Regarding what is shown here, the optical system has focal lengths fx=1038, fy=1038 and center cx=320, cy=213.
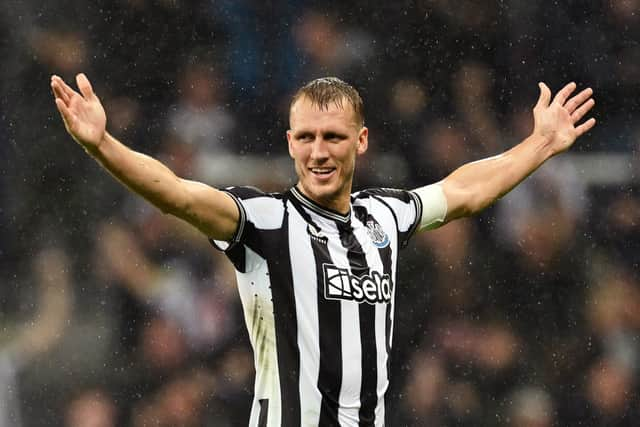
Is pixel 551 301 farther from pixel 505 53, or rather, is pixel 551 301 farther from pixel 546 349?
pixel 505 53

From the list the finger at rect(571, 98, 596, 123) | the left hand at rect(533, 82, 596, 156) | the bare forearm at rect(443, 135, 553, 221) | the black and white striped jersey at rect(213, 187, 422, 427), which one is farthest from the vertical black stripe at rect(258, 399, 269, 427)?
the finger at rect(571, 98, 596, 123)

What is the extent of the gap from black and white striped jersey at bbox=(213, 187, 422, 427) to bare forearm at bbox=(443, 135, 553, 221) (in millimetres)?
531

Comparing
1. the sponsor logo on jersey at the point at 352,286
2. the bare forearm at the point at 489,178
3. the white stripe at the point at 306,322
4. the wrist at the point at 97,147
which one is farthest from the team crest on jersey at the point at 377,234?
the wrist at the point at 97,147

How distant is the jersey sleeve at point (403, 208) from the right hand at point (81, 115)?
0.89m

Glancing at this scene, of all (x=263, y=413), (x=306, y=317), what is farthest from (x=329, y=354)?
(x=263, y=413)

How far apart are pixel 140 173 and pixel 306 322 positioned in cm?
55

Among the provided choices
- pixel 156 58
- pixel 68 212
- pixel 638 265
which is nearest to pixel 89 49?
pixel 156 58

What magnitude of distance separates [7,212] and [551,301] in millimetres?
2408

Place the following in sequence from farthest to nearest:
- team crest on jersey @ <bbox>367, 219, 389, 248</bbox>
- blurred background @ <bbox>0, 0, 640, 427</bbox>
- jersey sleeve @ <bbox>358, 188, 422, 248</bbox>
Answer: blurred background @ <bbox>0, 0, 640, 427</bbox> < jersey sleeve @ <bbox>358, 188, 422, 248</bbox> < team crest on jersey @ <bbox>367, 219, 389, 248</bbox>

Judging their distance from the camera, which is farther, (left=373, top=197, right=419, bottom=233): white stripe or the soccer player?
(left=373, top=197, right=419, bottom=233): white stripe

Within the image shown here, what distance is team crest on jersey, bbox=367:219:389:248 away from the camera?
270 cm

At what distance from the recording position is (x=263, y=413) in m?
2.51

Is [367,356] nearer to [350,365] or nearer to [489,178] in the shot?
[350,365]

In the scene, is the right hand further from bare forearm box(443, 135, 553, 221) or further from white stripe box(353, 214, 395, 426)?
bare forearm box(443, 135, 553, 221)
